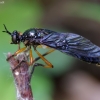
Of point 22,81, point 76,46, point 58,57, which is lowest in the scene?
point 58,57

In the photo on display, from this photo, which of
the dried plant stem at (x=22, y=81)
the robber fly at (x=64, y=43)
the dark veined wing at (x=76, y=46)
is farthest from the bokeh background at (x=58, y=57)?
the dried plant stem at (x=22, y=81)

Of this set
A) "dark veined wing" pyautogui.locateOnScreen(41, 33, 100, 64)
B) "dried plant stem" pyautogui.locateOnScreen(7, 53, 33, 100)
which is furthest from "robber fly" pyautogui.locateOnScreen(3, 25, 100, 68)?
"dried plant stem" pyautogui.locateOnScreen(7, 53, 33, 100)

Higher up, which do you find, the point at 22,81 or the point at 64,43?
the point at 22,81

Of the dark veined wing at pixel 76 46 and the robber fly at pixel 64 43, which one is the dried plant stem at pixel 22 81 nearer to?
the robber fly at pixel 64 43

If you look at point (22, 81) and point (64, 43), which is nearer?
point (22, 81)

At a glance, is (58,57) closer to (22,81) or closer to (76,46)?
(76,46)

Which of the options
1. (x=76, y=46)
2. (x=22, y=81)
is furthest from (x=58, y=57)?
(x=22, y=81)

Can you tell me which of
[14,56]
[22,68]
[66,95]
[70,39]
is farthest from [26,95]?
[66,95]
